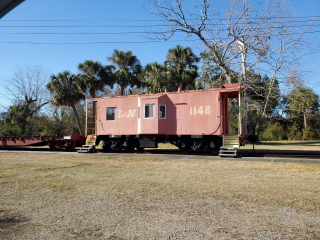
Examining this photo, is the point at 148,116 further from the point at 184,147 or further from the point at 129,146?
the point at 184,147

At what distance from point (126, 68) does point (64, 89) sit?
7.00 meters

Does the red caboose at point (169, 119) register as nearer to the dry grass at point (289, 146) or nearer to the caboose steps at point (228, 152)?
the caboose steps at point (228, 152)

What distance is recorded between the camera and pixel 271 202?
4.91m

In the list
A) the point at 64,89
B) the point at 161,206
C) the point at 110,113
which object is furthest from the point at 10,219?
the point at 64,89

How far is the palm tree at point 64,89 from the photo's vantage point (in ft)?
97.7

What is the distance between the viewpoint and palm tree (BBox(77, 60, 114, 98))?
2959cm

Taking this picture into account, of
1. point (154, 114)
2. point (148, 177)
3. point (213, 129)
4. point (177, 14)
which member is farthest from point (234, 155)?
point (177, 14)

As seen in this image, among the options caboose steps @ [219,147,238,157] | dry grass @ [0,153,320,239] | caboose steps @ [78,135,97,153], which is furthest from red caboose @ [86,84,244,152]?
dry grass @ [0,153,320,239]

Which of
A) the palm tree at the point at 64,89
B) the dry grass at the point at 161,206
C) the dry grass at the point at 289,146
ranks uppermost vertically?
the palm tree at the point at 64,89

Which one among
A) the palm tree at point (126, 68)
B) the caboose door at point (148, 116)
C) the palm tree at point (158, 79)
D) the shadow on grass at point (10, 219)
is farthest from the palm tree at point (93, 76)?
the shadow on grass at point (10, 219)

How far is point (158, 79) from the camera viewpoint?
2678 cm

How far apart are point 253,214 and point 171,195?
1721 mm

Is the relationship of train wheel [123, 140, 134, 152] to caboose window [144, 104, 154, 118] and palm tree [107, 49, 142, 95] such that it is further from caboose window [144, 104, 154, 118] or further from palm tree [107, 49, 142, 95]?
palm tree [107, 49, 142, 95]

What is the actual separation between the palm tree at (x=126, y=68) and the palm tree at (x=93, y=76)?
93cm
